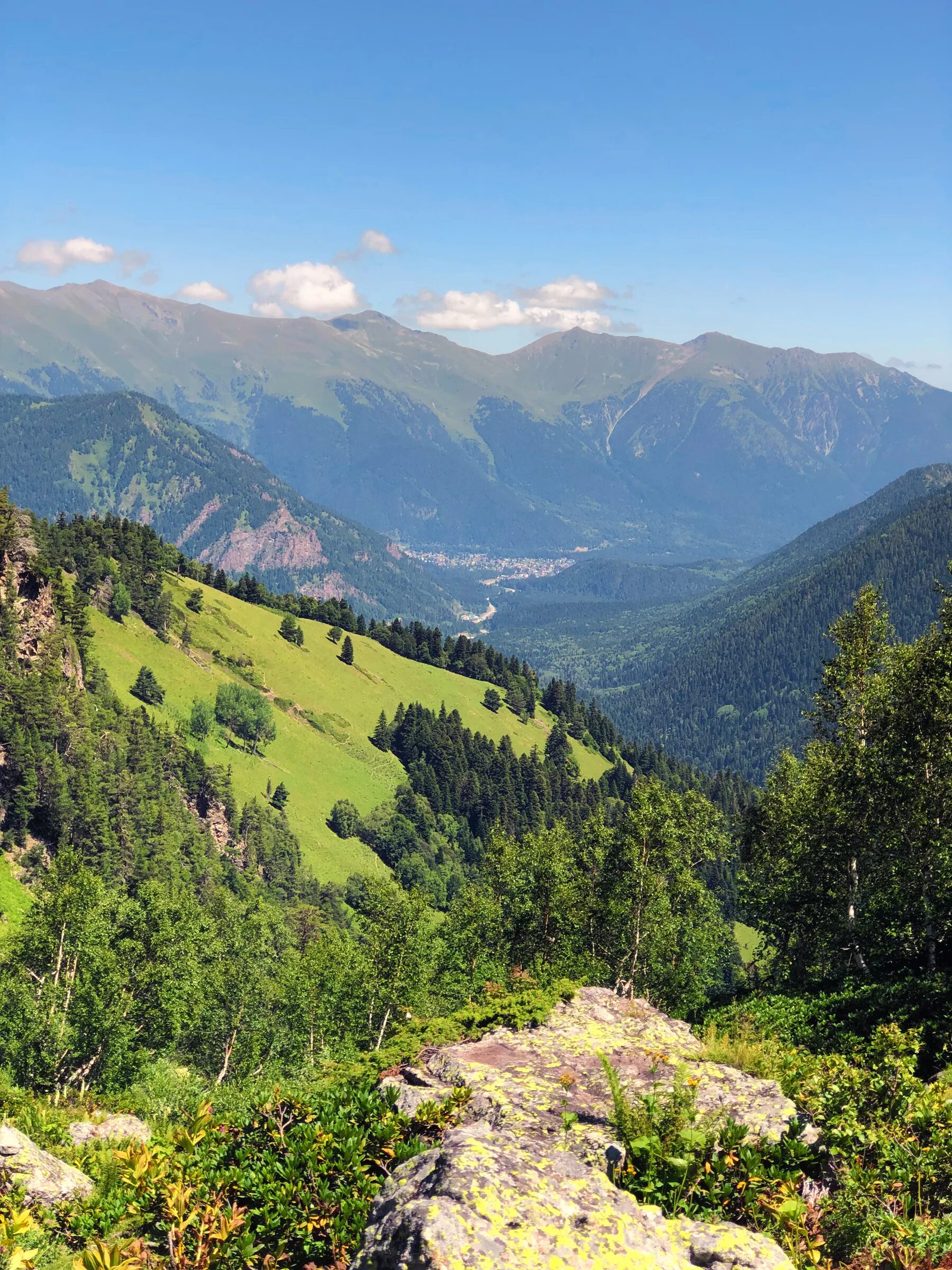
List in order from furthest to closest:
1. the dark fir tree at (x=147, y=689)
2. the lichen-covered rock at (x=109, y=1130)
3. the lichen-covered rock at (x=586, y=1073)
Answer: the dark fir tree at (x=147, y=689)
the lichen-covered rock at (x=109, y=1130)
the lichen-covered rock at (x=586, y=1073)

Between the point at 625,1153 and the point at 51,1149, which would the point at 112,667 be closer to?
the point at 51,1149

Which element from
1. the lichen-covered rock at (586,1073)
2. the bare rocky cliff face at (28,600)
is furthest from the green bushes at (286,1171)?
the bare rocky cliff face at (28,600)

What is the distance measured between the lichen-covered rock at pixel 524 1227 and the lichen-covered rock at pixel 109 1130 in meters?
22.2

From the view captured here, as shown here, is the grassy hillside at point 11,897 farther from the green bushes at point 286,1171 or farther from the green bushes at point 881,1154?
the green bushes at point 881,1154

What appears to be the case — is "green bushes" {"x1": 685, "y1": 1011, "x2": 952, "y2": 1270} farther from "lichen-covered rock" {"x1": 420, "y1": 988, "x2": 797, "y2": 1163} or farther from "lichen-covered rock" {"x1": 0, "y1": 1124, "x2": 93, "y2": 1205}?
"lichen-covered rock" {"x1": 0, "y1": 1124, "x2": 93, "y2": 1205}

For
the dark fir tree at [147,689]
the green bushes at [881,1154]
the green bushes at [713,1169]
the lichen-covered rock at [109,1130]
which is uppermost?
the green bushes at [881,1154]

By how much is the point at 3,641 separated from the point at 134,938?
2910 inches

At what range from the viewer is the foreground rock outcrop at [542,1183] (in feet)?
43.4

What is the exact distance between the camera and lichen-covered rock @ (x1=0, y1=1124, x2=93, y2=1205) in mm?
21891

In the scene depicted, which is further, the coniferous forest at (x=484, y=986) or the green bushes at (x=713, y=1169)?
the coniferous forest at (x=484, y=986)

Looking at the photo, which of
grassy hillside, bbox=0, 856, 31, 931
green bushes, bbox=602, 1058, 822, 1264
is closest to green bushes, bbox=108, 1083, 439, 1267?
green bushes, bbox=602, 1058, 822, 1264

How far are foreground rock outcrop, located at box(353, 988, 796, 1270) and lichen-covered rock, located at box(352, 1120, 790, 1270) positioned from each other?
2 centimetres

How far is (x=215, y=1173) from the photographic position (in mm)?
18062

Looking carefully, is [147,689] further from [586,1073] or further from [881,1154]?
[881,1154]
